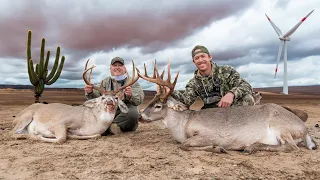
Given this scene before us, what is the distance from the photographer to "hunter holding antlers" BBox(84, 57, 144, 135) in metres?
8.95

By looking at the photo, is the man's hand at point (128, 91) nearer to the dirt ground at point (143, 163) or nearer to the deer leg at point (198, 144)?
the dirt ground at point (143, 163)

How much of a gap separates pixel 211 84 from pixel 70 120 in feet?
12.1

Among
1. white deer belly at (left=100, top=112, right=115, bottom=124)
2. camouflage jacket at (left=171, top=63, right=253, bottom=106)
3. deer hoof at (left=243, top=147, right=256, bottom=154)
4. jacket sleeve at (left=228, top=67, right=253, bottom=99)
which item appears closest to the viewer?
deer hoof at (left=243, top=147, right=256, bottom=154)

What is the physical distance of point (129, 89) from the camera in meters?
8.77

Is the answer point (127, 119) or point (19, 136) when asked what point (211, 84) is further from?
point (19, 136)

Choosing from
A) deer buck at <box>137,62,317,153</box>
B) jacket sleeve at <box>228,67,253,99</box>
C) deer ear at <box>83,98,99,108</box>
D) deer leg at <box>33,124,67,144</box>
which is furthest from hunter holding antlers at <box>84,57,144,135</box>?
jacket sleeve at <box>228,67,253,99</box>

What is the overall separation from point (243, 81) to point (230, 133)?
76.2 inches

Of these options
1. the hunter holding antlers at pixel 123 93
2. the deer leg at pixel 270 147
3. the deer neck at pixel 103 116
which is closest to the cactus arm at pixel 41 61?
the hunter holding antlers at pixel 123 93

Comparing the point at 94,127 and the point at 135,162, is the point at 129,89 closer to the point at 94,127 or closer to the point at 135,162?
the point at 94,127

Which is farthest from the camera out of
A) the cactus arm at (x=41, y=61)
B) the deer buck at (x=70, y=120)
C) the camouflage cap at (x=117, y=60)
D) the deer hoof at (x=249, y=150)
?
the cactus arm at (x=41, y=61)

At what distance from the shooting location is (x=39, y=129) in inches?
319

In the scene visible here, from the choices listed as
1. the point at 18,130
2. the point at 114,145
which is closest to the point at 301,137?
the point at 114,145

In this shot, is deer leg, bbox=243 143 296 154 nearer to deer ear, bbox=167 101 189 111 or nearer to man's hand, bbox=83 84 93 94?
deer ear, bbox=167 101 189 111

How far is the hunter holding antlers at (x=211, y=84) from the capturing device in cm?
767
